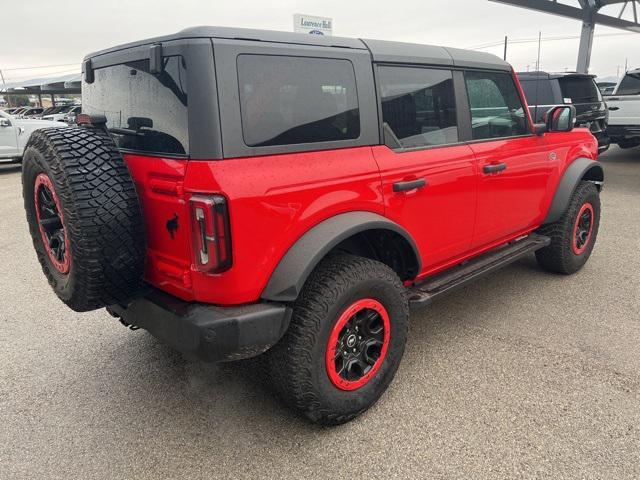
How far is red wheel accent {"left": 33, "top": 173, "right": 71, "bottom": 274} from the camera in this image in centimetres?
234

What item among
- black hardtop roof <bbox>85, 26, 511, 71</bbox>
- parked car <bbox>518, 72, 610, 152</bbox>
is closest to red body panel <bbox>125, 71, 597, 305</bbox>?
black hardtop roof <bbox>85, 26, 511, 71</bbox>

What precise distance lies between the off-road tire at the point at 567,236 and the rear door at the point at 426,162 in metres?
1.38

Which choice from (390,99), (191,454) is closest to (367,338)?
(191,454)

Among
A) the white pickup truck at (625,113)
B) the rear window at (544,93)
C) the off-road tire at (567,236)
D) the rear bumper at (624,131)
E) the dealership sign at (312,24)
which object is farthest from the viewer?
the rear bumper at (624,131)

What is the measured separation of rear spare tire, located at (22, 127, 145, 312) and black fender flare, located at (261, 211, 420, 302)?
0.63 metres

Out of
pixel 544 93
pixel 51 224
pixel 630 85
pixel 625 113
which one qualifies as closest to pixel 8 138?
pixel 51 224

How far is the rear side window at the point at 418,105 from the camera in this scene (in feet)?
8.71

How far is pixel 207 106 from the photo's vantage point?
6.36 ft

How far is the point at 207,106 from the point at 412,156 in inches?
49.1

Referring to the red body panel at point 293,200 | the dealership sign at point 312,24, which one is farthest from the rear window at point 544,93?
the red body panel at point 293,200

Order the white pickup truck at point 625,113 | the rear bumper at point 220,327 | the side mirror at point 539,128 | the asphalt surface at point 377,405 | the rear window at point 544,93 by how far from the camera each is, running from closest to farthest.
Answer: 1. the rear bumper at point 220,327
2. the asphalt surface at point 377,405
3. the side mirror at point 539,128
4. the rear window at point 544,93
5. the white pickup truck at point 625,113

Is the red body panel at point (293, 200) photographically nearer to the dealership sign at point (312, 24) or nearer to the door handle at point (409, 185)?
the door handle at point (409, 185)

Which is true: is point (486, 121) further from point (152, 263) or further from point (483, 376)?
point (152, 263)

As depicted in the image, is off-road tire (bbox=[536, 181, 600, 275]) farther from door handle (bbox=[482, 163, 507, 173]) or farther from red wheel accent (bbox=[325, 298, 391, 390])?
red wheel accent (bbox=[325, 298, 391, 390])
